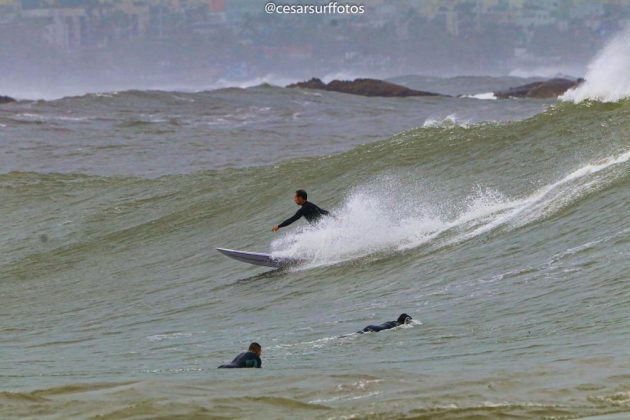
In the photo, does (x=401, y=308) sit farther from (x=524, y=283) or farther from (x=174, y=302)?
(x=174, y=302)

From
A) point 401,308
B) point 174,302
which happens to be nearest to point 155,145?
point 174,302

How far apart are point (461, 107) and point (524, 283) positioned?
48609 mm

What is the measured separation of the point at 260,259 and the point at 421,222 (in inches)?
98.9

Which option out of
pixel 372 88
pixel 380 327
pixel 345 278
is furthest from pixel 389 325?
pixel 372 88

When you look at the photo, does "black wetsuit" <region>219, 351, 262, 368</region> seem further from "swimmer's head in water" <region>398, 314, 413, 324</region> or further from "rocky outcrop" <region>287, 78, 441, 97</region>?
"rocky outcrop" <region>287, 78, 441, 97</region>

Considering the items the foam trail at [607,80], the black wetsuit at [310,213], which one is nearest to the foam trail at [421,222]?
the black wetsuit at [310,213]

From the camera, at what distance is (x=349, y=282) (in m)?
18.1

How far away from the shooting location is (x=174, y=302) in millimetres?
18719

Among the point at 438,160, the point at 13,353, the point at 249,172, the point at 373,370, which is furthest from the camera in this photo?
the point at 249,172

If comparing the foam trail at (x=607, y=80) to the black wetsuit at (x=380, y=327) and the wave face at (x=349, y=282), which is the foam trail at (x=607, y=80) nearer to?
the wave face at (x=349, y=282)

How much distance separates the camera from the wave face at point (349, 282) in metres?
10.3

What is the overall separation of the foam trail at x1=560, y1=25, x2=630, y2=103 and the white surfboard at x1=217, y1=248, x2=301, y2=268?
11.0 metres

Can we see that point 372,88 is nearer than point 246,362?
No

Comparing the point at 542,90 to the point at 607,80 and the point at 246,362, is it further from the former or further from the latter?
the point at 246,362
